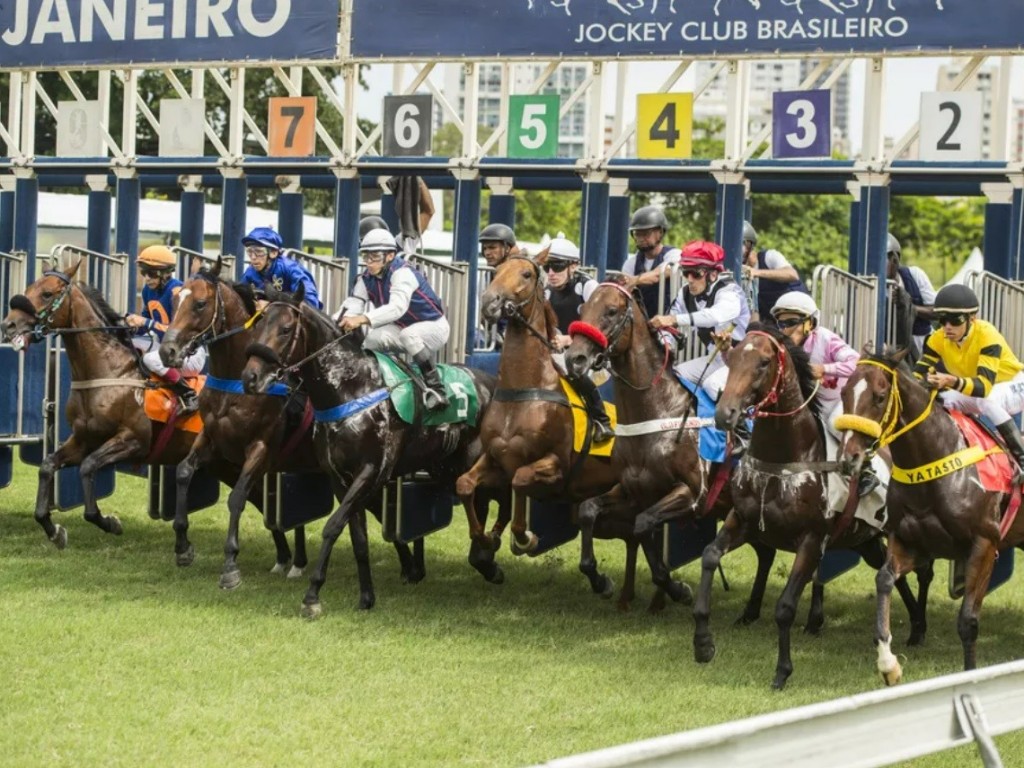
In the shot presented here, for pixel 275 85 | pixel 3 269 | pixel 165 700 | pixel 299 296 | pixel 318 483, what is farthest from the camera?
pixel 275 85

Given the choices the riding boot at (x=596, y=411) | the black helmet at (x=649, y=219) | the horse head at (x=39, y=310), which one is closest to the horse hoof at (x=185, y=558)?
the horse head at (x=39, y=310)

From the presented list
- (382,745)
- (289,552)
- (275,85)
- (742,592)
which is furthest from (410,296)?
(275,85)

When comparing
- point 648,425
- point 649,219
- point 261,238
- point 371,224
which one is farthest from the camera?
point 371,224

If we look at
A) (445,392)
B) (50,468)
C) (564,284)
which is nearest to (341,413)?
(445,392)

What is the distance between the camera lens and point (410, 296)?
10.3 metres

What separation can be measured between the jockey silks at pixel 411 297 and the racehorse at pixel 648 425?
64.1 inches

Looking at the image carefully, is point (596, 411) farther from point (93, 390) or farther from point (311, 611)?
point (93, 390)

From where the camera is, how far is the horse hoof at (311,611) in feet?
31.9

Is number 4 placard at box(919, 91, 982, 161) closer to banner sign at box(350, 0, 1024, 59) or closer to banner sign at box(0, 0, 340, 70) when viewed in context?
banner sign at box(350, 0, 1024, 59)

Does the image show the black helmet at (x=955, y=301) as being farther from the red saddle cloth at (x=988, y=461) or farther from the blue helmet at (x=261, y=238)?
the blue helmet at (x=261, y=238)

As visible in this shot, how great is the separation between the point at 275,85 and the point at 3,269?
19943mm

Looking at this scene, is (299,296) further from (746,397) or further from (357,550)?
(746,397)

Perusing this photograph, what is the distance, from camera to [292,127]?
14.3 metres

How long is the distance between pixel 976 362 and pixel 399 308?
3365mm
